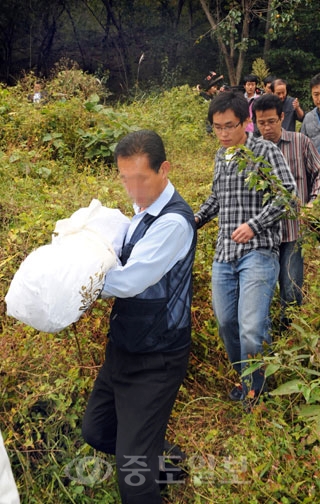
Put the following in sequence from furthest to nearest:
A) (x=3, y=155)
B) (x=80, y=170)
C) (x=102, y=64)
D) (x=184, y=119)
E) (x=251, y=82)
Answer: (x=102, y=64)
(x=184, y=119)
(x=251, y=82)
(x=80, y=170)
(x=3, y=155)

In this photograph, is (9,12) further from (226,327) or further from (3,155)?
(226,327)

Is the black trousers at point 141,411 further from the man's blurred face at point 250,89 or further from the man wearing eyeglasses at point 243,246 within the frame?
the man's blurred face at point 250,89

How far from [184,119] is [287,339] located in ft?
25.5

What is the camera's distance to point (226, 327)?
320 cm

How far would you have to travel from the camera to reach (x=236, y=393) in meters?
3.36

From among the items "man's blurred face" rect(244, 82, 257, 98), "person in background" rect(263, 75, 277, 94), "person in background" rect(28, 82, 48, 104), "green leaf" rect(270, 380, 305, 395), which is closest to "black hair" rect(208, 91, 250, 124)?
"green leaf" rect(270, 380, 305, 395)

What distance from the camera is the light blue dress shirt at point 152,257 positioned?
2320 mm

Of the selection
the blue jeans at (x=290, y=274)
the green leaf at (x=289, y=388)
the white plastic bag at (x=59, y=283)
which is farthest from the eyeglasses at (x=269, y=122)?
the white plastic bag at (x=59, y=283)

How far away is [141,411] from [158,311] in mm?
423

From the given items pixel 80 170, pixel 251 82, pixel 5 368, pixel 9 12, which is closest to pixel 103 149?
pixel 80 170

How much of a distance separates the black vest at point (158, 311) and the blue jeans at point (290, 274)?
3.55 feet

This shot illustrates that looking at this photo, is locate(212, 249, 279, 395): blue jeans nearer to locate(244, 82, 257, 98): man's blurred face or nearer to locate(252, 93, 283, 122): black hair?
locate(252, 93, 283, 122): black hair

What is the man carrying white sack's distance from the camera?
2.40m

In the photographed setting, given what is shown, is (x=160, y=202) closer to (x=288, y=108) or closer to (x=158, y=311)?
(x=158, y=311)
